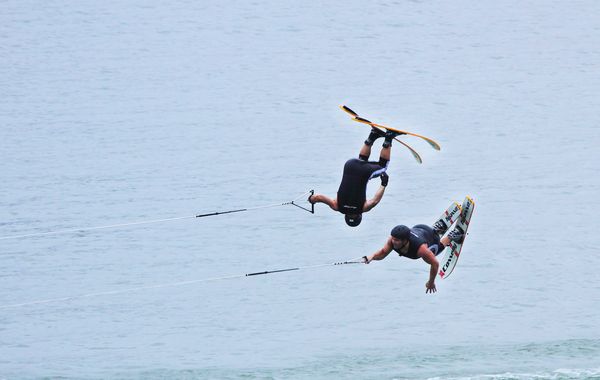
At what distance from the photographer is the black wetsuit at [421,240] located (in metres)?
28.6

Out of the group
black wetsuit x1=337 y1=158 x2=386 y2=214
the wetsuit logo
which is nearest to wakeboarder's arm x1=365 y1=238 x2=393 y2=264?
black wetsuit x1=337 y1=158 x2=386 y2=214

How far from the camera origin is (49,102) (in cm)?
4666

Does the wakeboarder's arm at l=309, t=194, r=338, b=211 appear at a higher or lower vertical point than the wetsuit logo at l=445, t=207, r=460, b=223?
higher

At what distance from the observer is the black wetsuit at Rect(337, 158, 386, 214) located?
97.0 feet

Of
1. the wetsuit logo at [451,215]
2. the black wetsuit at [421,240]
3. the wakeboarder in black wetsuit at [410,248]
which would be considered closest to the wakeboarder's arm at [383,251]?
the wakeboarder in black wetsuit at [410,248]

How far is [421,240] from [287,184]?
12.2 meters

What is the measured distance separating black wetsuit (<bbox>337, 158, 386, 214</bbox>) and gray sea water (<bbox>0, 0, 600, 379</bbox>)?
4.54 meters

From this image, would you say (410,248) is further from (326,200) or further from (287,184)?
(287,184)

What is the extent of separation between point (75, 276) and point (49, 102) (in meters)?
12.5

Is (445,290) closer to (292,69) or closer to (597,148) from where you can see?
(597,148)

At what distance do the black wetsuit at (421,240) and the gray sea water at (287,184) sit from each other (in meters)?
3.35

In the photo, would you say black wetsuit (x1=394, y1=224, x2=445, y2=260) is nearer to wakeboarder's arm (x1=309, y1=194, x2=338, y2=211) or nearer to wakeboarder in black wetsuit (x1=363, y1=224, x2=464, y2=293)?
wakeboarder in black wetsuit (x1=363, y1=224, x2=464, y2=293)

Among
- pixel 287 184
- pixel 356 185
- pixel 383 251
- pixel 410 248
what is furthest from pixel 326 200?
pixel 287 184

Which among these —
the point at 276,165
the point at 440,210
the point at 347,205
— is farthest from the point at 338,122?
the point at 347,205
